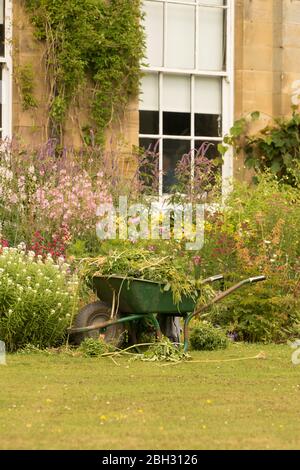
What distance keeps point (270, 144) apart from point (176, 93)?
54.0 inches

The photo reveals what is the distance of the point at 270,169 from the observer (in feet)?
46.3

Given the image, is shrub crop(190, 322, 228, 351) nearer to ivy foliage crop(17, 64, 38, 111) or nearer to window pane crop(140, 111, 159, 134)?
ivy foliage crop(17, 64, 38, 111)

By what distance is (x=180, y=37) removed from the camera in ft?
46.3

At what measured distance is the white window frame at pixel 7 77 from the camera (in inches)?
516

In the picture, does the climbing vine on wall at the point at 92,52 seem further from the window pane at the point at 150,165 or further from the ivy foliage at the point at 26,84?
the window pane at the point at 150,165

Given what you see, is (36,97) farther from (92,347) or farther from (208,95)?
(92,347)

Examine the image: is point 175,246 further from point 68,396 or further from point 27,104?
point 68,396

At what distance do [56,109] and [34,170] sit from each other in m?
1.53

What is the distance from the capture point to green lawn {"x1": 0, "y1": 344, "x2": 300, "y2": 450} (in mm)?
5516

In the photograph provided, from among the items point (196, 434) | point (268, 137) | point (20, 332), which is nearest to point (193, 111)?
point (268, 137)

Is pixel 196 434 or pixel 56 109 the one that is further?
pixel 56 109

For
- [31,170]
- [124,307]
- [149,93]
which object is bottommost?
[124,307]

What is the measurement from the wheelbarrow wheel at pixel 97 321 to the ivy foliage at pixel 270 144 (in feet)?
18.5

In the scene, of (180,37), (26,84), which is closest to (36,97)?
(26,84)
